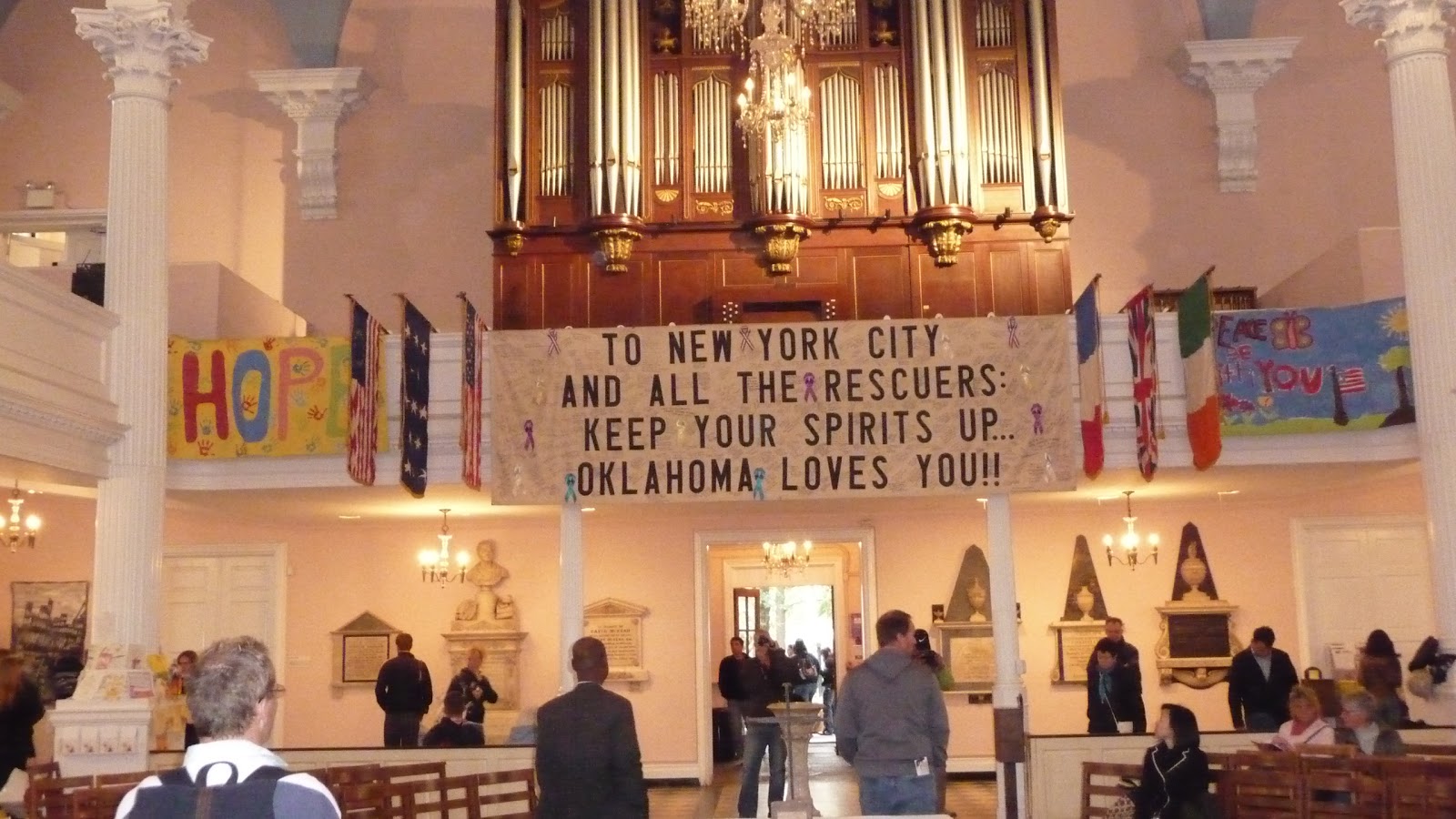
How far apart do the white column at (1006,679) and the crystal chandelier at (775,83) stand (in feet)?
11.0

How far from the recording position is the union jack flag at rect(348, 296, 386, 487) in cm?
1131

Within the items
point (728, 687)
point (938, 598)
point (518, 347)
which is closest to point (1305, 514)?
point (938, 598)

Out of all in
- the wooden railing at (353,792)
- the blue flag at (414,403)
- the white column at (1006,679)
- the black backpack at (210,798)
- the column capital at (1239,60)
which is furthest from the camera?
the column capital at (1239,60)

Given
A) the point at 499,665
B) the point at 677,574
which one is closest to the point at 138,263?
the point at 499,665

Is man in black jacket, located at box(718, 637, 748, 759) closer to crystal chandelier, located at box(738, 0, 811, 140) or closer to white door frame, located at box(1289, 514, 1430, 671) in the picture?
crystal chandelier, located at box(738, 0, 811, 140)

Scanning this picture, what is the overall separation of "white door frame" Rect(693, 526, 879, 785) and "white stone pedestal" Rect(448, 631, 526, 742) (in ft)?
5.82

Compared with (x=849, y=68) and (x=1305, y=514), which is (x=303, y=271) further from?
(x=1305, y=514)

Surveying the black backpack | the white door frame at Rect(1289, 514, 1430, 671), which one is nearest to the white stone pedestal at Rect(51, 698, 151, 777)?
the black backpack

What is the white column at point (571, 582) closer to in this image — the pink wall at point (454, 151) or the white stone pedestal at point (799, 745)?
the white stone pedestal at point (799, 745)

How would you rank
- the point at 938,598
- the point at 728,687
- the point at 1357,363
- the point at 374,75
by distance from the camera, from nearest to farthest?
1. the point at 1357,363
2. the point at 728,687
3. the point at 938,598
4. the point at 374,75

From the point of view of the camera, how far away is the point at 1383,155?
1559 cm

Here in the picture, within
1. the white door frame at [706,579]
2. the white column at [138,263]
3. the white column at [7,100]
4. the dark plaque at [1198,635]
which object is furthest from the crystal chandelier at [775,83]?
→ the white column at [7,100]

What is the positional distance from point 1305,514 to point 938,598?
3683mm

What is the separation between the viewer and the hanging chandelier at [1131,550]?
1454cm
